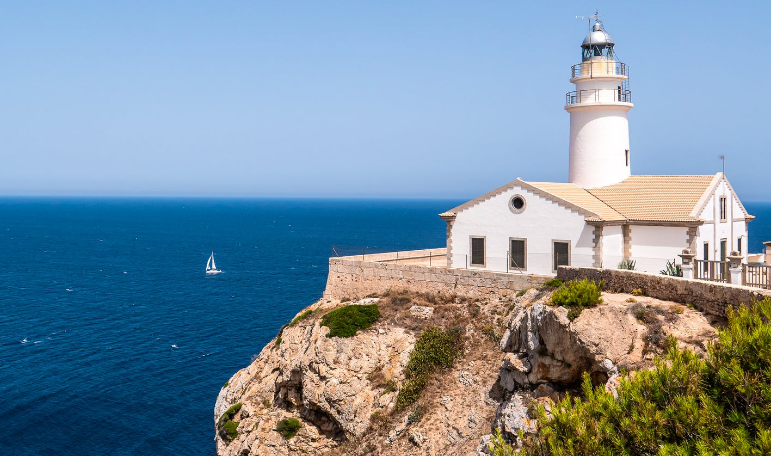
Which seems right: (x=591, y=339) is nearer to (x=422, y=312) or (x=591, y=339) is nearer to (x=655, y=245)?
(x=422, y=312)

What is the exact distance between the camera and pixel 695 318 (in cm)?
2088

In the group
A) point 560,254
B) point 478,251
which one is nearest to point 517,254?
point 478,251

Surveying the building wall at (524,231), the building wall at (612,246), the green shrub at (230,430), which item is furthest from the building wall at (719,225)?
the green shrub at (230,430)

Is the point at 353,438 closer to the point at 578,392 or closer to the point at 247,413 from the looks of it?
the point at 247,413

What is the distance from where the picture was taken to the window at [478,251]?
34.4 m

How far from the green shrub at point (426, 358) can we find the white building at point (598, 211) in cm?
533

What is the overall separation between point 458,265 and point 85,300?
51.8m

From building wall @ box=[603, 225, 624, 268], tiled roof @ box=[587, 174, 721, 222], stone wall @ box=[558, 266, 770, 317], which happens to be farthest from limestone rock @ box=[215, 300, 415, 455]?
tiled roof @ box=[587, 174, 721, 222]

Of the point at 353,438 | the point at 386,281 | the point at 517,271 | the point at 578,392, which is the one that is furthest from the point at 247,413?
the point at 578,392

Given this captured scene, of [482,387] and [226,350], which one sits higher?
[482,387]

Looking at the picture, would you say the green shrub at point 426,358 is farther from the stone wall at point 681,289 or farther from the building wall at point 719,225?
the building wall at point 719,225

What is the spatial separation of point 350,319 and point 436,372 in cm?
500

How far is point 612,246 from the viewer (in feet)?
104

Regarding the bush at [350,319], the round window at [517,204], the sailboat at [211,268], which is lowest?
the sailboat at [211,268]
